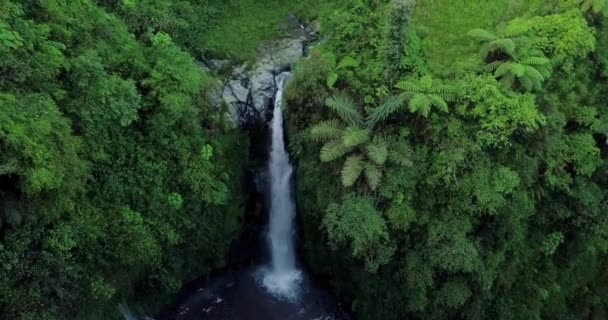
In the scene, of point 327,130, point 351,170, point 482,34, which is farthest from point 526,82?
point 327,130

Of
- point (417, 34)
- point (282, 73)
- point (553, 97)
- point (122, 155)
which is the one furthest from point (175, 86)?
point (553, 97)

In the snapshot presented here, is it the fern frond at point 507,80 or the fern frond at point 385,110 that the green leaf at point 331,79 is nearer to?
the fern frond at point 385,110

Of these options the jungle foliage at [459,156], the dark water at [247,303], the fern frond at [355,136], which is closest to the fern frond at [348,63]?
the jungle foliage at [459,156]

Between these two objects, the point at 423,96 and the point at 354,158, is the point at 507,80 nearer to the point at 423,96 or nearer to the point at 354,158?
the point at 423,96

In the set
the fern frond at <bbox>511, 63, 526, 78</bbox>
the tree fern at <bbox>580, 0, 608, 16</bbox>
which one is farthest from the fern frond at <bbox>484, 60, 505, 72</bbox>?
the tree fern at <bbox>580, 0, 608, 16</bbox>

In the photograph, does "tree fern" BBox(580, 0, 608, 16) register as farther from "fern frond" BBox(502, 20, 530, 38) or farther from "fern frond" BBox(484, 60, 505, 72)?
"fern frond" BBox(484, 60, 505, 72)
